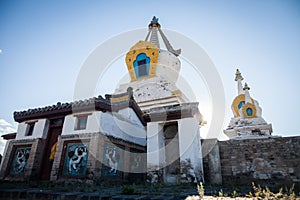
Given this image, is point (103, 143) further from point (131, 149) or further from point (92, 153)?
point (131, 149)

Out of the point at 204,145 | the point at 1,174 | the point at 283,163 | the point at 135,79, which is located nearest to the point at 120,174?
the point at 204,145

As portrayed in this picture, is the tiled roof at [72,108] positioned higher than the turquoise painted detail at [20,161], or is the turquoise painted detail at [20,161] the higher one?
the tiled roof at [72,108]

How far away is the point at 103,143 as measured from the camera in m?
9.41

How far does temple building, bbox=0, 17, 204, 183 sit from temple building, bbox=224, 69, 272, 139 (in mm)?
11845

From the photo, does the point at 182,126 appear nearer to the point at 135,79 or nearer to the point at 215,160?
the point at 215,160

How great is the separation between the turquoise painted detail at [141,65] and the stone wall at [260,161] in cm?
1245

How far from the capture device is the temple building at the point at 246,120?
20828 mm

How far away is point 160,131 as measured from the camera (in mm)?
10172

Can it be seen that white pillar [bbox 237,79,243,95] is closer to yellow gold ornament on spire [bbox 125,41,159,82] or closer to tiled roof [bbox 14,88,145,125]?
yellow gold ornament on spire [bbox 125,41,159,82]

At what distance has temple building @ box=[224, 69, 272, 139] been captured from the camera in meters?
20.8

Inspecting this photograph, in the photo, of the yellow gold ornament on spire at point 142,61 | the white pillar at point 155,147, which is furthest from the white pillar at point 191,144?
the yellow gold ornament on spire at point 142,61

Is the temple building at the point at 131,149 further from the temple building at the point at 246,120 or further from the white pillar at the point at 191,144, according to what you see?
the temple building at the point at 246,120

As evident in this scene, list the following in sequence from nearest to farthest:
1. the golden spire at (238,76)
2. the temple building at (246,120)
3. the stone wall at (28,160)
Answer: the stone wall at (28,160) → the temple building at (246,120) → the golden spire at (238,76)

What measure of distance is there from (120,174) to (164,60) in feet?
45.1
